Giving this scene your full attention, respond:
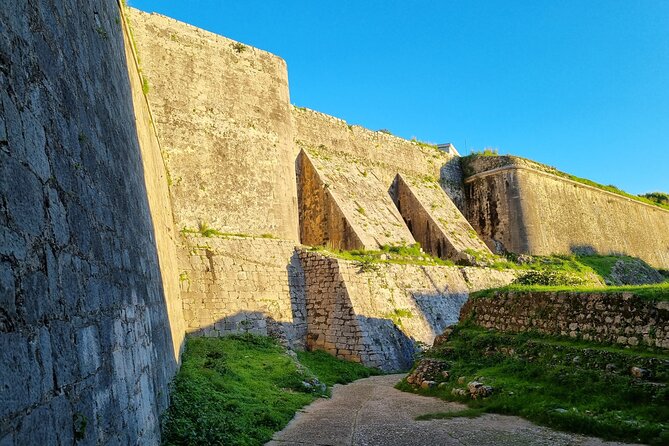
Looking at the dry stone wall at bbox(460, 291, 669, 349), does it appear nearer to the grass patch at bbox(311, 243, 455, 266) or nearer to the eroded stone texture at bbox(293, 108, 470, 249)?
the grass patch at bbox(311, 243, 455, 266)

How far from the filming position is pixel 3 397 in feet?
5.03

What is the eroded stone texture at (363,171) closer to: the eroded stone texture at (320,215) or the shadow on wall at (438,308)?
the eroded stone texture at (320,215)

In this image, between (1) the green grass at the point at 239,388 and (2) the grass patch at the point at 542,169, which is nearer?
(1) the green grass at the point at 239,388

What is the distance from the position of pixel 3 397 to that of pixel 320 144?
1927 centimetres

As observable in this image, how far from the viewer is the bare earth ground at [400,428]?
5.97 meters

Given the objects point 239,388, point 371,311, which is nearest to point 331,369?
point 371,311

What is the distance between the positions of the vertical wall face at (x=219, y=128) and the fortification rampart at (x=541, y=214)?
43.6ft

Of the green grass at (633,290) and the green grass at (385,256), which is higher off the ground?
the green grass at (385,256)

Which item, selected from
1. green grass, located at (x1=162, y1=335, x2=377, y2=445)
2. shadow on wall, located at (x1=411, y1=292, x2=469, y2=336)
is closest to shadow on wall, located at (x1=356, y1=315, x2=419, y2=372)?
green grass, located at (x1=162, y1=335, x2=377, y2=445)

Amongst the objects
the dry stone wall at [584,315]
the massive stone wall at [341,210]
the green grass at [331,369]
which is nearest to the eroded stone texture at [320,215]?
the massive stone wall at [341,210]

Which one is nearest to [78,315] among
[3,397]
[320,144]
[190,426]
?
[3,397]

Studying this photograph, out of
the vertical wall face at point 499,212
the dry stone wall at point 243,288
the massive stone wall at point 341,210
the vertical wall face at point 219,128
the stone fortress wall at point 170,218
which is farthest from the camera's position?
the vertical wall face at point 499,212

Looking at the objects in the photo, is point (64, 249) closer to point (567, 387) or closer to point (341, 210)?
point (567, 387)

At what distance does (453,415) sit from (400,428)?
3.82ft
